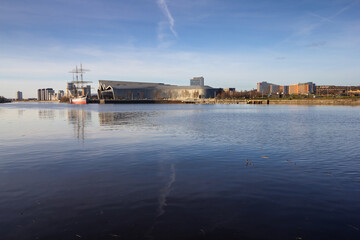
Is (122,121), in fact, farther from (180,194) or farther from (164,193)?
(180,194)

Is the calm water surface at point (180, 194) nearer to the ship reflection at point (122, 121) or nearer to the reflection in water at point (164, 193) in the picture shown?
the reflection in water at point (164, 193)

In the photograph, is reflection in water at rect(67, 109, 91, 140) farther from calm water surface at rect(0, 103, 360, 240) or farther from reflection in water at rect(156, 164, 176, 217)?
reflection in water at rect(156, 164, 176, 217)

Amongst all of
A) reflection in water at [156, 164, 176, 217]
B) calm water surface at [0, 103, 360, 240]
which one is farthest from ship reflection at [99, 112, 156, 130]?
reflection in water at [156, 164, 176, 217]

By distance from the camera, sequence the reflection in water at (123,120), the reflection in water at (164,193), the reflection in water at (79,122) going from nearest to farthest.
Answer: the reflection in water at (164,193), the reflection in water at (79,122), the reflection in water at (123,120)

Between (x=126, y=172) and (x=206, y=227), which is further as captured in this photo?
(x=126, y=172)

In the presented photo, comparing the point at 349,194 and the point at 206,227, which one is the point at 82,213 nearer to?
the point at 206,227

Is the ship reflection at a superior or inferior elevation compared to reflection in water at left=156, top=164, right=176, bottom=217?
superior

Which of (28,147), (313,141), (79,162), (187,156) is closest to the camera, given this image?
(79,162)

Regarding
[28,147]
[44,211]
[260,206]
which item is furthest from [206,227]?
[28,147]

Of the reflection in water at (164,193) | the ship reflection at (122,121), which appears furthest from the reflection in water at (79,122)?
the reflection in water at (164,193)

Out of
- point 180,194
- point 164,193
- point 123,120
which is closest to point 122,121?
→ point 123,120

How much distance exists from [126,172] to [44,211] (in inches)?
191

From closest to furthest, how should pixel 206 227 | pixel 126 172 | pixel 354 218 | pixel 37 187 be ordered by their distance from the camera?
1. pixel 206 227
2. pixel 354 218
3. pixel 37 187
4. pixel 126 172

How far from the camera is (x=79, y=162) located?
1517 cm
